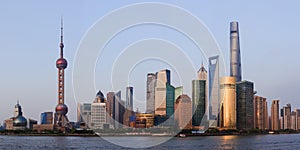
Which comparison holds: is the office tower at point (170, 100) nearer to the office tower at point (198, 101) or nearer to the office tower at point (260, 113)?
the office tower at point (198, 101)

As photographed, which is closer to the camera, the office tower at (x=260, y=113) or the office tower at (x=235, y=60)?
the office tower at (x=260, y=113)

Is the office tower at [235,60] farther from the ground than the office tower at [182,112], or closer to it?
farther from the ground

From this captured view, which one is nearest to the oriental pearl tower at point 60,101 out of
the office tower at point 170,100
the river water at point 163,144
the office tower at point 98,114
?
the office tower at point 98,114

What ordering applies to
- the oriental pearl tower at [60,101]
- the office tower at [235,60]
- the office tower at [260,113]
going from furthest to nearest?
the office tower at [235,60]
the office tower at [260,113]
the oriental pearl tower at [60,101]

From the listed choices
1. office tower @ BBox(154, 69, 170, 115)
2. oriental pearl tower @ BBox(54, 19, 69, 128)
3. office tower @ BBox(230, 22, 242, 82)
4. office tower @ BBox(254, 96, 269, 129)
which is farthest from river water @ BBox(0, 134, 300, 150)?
office tower @ BBox(230, 22, 242, 82)

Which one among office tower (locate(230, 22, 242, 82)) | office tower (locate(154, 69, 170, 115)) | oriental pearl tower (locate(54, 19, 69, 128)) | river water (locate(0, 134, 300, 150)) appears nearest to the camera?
river water (locate(0, 134, 300, 150))

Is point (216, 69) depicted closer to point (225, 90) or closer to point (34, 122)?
point (225, 90)

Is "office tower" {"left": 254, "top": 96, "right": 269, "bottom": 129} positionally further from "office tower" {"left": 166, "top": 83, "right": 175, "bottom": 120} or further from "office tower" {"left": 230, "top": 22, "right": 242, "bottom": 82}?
"office tower" {"left": 166, "top": 83, "right": 175, "bottom": 120}
